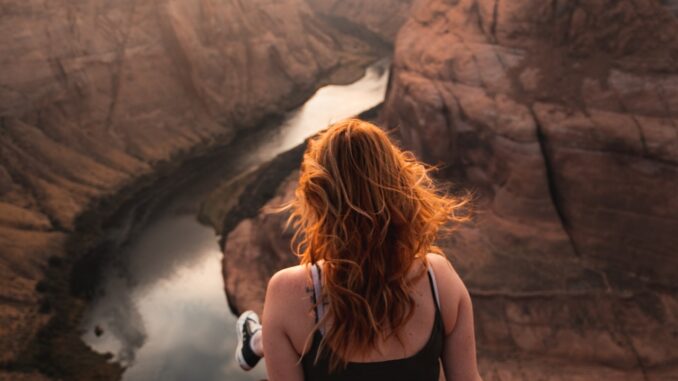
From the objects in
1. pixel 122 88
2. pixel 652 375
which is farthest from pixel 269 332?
pixel 122 88

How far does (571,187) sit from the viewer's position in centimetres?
1816

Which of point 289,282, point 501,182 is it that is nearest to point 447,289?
point 289,282

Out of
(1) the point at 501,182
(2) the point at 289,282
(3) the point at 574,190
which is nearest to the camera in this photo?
(2) the point at 289,282

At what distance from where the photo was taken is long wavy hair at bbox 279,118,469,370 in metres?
2.85

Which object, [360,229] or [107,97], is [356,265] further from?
[107,97]

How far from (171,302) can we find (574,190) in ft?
51.8

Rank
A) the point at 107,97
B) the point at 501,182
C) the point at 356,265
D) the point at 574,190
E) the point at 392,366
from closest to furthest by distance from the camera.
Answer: the point at 356,265 < the point at 392,366 < the point at 574,190 < the point at 501,182 < the point at 107,97

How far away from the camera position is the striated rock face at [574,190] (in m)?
16.7

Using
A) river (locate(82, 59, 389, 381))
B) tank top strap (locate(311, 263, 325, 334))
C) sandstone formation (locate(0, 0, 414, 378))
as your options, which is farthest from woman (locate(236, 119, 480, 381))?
sandstone formation (locate(0, 0, 414, 378))

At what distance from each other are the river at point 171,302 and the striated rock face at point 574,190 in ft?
30.4

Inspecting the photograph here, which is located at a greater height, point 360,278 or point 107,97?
point 360,278

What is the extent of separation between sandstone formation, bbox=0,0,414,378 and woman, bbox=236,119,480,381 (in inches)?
858

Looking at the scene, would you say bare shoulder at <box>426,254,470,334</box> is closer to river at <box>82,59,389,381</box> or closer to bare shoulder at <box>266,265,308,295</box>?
bare shoulder at <box>266,265,308,295</box>

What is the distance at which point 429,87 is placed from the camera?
22.1m
